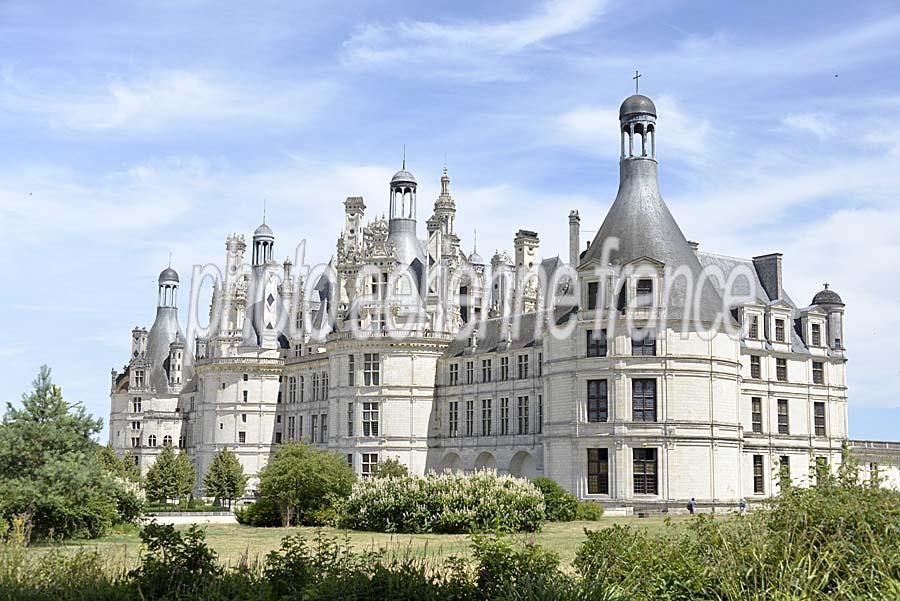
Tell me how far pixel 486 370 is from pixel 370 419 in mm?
8442

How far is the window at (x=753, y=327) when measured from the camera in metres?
52.0

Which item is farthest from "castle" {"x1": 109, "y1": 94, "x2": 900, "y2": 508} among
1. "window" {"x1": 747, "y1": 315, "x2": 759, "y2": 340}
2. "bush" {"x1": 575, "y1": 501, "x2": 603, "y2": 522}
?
"bush" {"x1": 575, "y1": 501, "x2": 603, "y2": 522}

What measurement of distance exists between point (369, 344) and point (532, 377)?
12.6 m

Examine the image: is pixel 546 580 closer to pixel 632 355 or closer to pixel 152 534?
pixel 152 534

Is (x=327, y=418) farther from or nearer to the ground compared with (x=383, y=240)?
nearer to the ground

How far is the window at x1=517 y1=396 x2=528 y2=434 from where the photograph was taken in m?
55.7

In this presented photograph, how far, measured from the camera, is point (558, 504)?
38.1 meters

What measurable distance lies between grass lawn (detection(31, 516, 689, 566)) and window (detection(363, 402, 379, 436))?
27.2 metres

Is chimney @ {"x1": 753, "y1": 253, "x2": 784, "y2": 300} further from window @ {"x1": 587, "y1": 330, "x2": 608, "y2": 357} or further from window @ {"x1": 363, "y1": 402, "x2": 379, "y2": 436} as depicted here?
window @ {"x1": 363, "y1": 402, "x2": 379, "y2": 436}

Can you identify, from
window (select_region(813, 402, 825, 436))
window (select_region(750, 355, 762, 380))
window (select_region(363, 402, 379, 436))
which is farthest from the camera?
window (select_region(363, 402, 379, 436))

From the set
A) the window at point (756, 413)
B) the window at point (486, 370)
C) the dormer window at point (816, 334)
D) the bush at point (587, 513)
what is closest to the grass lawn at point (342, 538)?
the bush at point (587, 513)

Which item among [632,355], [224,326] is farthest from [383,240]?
[632,355]

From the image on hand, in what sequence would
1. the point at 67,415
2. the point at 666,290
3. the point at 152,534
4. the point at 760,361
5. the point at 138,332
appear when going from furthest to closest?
1. the point at 138,332
2. the point at 760,361
3. the point at 666,290
4. the point at 67,415
5. the point at 152,534

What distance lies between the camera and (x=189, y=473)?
67.8 metres
